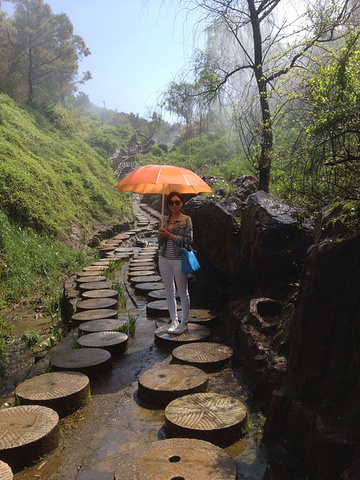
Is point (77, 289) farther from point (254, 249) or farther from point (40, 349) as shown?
point (254, 249)

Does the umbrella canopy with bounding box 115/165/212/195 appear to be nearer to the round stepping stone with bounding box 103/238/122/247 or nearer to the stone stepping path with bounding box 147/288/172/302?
the stone stepping path with bounding box 147/288/172/302

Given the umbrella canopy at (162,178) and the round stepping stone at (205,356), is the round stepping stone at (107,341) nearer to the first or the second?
the round stepping stone at (205,356)

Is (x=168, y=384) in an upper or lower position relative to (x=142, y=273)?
lower

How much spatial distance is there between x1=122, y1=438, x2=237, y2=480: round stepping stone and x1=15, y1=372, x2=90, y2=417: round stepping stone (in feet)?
3.45

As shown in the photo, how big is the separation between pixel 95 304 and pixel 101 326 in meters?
1.18

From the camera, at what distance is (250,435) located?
3549 millimetres

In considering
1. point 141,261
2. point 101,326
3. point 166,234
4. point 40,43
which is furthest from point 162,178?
point 40,43

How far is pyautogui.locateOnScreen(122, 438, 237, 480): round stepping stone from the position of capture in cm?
284

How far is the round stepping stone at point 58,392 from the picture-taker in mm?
3975

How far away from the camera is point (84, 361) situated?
16.1 feet

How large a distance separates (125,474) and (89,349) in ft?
8.12

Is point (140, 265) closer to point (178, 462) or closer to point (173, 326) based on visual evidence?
point (173, 326)

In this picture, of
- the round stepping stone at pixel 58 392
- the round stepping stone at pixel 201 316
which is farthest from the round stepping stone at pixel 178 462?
the round stepping stone at pixel 201 316

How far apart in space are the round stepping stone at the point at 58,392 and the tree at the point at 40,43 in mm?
30177
